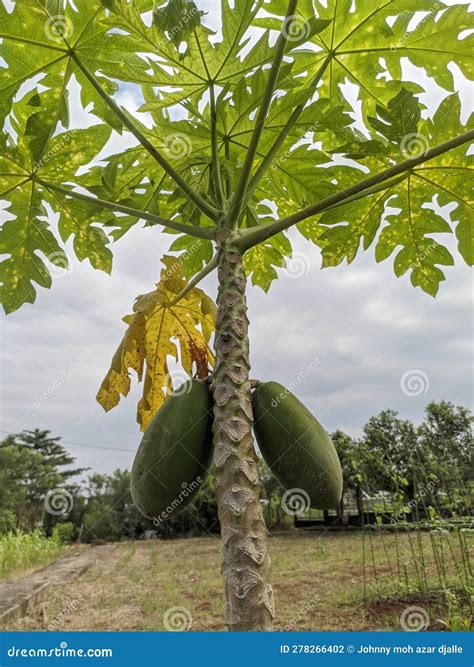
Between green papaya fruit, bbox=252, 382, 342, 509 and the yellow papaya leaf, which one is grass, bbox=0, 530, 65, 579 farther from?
green papaya fruit, bbox=252, 382, 342, 509

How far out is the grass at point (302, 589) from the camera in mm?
3916

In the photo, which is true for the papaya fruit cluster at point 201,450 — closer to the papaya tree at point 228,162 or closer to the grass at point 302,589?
the papaya tree at point 228,162

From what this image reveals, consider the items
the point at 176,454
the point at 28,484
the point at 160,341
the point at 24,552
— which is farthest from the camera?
the point at 28,484

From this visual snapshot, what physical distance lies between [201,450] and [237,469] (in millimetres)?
186

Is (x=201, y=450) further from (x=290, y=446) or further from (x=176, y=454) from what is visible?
(x=290, y=446)

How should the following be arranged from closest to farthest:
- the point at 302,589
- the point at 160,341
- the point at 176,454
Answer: the point at 176,454 → the point at 160,341 → the point at 302,589

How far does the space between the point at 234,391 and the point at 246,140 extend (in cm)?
79

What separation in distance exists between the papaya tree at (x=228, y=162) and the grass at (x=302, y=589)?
206 cm

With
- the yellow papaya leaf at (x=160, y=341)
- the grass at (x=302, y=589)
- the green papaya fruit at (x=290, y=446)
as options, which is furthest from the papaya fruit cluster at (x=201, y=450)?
the grass at (x=302, y=589)

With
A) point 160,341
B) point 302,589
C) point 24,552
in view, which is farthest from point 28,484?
point 160,341

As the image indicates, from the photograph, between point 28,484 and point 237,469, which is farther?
point 28,484

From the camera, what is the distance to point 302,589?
15.9 ft

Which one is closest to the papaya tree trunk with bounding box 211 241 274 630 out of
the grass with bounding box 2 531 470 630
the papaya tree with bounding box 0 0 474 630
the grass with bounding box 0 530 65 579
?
the papaya tree with bounding box 0 0 474 630

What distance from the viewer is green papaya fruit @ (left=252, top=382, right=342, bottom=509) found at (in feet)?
3.72
